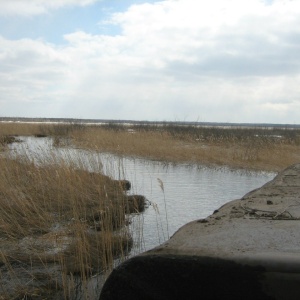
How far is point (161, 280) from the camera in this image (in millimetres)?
2146

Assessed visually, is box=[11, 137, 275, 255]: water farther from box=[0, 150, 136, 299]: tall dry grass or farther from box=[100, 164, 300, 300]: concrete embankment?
box=[100, 164, 300, 300]: concrete embankment

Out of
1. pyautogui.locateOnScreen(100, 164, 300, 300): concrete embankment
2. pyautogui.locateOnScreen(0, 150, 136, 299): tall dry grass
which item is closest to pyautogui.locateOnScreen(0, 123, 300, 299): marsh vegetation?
pyautogui.locateOnScreen(0, 150, 136, 299): tall dry grass

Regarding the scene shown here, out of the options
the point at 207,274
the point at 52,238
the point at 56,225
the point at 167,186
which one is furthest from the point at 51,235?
the point at 167,186

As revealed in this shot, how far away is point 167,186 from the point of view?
35.4ft

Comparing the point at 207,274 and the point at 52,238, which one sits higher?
the point at 207,274

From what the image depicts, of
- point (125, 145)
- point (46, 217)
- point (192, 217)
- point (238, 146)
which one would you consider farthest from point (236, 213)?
point (238, 146)

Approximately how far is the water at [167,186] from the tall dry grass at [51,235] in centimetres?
41

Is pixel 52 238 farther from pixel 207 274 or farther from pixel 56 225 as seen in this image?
pixel 207 274

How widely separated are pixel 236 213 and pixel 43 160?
5183mm

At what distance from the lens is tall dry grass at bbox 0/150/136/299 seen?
4.23 meters

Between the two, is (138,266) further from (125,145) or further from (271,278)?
(125,145)

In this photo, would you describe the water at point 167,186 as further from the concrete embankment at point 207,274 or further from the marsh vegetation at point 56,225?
the concrete embankment at point 207,274

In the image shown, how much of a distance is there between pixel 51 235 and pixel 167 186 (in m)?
5.72

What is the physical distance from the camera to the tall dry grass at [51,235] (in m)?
4.23
